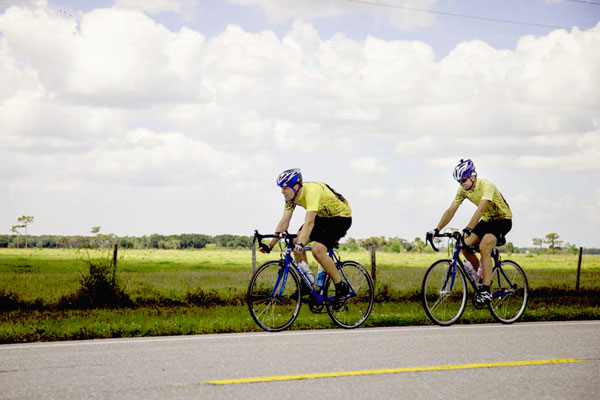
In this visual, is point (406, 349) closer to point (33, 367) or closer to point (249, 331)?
point (249, 331)

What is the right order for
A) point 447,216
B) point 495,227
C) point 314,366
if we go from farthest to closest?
point 495,227, point 447,216, point 314,366

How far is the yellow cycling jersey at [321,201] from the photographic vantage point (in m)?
9.19

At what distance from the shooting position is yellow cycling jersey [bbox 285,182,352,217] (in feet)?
30.1

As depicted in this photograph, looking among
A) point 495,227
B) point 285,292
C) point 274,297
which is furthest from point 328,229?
point 495,227

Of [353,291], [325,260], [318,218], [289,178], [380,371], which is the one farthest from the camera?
[353,291]

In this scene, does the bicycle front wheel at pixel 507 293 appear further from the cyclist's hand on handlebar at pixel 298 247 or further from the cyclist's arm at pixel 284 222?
the cyclist's arm at pixel 284 222

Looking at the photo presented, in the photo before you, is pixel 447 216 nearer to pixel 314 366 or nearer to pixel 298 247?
pixel 298 247

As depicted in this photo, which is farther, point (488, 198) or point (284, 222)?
point (488, 198)

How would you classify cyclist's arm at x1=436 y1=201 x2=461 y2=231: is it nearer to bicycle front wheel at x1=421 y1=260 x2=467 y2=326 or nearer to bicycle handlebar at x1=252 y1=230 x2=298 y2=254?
bicycle front wheel at x1=421 y1=260 x2=467 y2=326

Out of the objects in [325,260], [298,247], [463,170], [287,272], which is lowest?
[287,272]

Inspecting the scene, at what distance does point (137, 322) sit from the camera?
10.9 meters

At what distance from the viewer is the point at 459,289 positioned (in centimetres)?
1061

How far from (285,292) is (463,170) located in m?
3.39

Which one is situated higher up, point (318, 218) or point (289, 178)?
point (289, 178)
